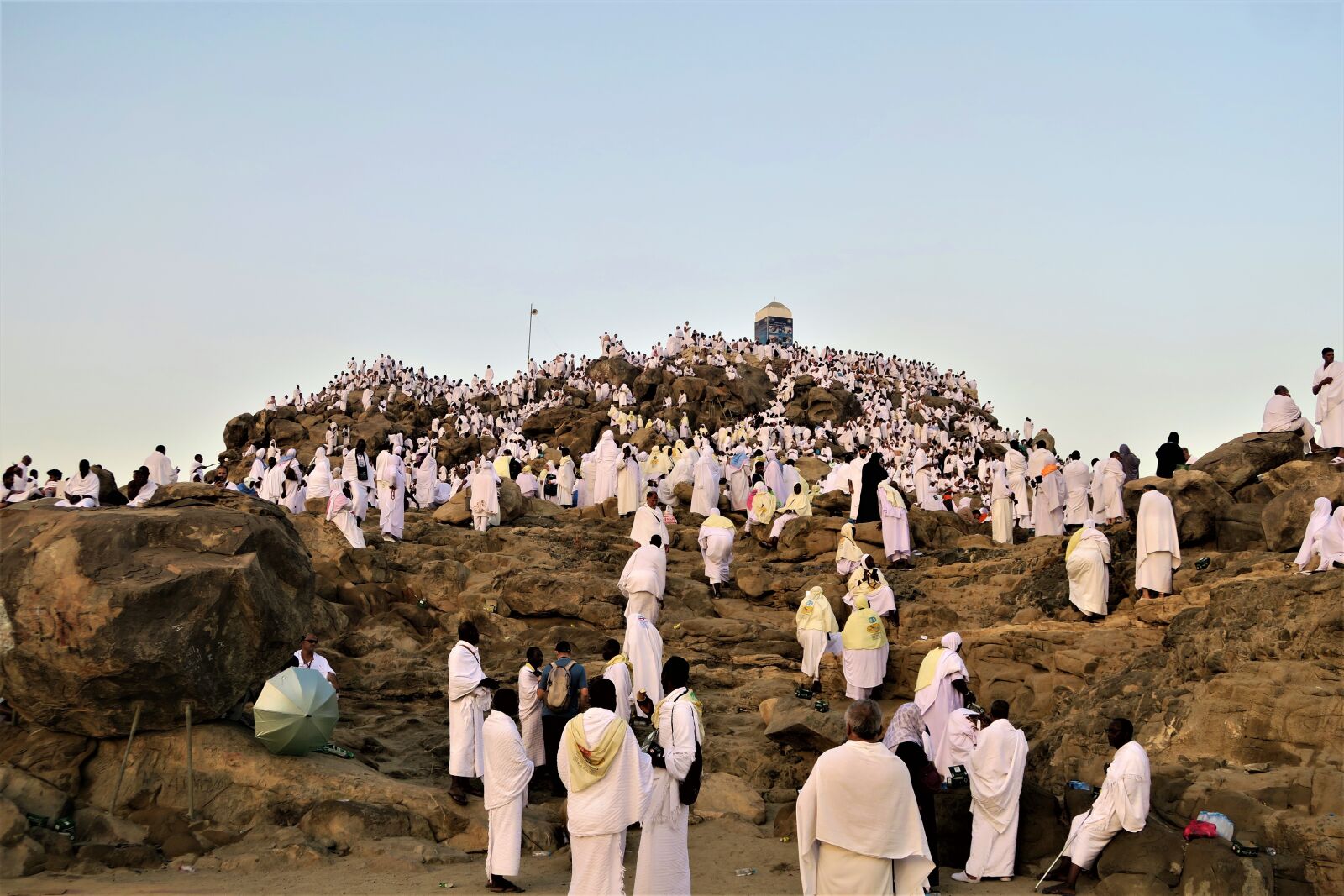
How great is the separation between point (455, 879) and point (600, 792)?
6.64ft

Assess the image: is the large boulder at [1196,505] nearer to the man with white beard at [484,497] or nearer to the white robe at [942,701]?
the white robe at [942,701]

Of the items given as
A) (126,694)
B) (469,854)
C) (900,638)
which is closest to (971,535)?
(900,638)

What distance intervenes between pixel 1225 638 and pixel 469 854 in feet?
22.9

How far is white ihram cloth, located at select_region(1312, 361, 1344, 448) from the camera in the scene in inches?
582

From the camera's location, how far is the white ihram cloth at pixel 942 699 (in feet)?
32.9

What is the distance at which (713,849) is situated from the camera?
8656 mm

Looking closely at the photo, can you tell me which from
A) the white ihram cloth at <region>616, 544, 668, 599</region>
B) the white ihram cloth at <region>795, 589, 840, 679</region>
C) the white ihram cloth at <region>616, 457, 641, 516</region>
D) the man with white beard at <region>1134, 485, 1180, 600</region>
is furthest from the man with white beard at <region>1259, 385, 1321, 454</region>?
the white ihram cloth at <region>616, 457, 641, 516</region>

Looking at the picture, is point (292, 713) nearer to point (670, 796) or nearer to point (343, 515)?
point (670, 796)

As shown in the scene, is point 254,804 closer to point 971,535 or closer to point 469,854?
point 469,854

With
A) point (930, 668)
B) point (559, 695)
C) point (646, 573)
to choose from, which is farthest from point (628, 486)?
point (559, 695)

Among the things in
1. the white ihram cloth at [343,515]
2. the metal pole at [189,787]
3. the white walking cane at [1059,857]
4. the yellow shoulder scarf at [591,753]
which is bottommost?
the white walking cane at [1059,857]

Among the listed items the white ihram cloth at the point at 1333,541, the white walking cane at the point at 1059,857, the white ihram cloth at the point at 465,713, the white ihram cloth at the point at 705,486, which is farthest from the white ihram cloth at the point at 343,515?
the white ihram cloth at the point at 1333,541

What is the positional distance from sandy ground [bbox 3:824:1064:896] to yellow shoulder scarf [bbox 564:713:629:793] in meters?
1.70

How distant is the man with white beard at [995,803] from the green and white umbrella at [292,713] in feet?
17.5
